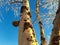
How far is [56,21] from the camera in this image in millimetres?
5332

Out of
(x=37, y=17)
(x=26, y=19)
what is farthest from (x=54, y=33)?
(x=37, y=17)

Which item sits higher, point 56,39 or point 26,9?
point 26,9

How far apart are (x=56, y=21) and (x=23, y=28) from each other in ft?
6.93

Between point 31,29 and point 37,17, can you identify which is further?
point 37,17

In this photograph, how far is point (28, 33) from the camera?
7.01 meters

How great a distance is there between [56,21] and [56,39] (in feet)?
1.67

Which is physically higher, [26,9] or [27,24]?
[26,9]

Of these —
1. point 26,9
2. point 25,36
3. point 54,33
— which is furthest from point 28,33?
point 54,33

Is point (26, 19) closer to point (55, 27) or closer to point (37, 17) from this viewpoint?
point (55, 27)

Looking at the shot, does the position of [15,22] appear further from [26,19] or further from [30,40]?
[30,40]

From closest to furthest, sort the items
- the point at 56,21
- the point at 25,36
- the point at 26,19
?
the point at 56,21 < the point at 25,36 < the point at 26,19

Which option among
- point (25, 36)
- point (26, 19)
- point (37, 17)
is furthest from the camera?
point (37, 17)

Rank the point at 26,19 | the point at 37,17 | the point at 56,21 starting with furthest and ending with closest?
the point at 37,17 < the point at 26,19 < the point at 56,21

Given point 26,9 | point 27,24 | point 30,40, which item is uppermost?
point 26,9
